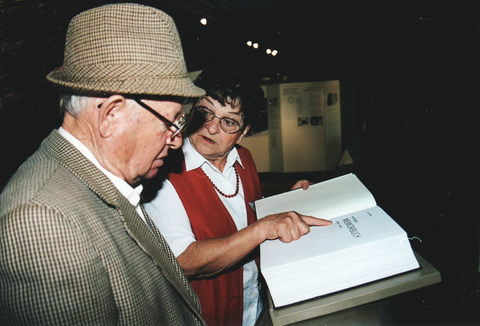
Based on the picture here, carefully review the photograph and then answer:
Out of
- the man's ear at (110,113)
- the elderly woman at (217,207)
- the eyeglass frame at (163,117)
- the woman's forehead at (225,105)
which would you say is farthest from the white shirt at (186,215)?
the man's ear at (110,113)

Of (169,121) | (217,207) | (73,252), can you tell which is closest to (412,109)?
(217,207)

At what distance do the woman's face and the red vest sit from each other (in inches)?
5.1

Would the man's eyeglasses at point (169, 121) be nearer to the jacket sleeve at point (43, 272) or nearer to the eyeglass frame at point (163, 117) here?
the eyeglass frame at point (163, 117)

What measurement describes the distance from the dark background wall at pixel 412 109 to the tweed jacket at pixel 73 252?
432 millimetres

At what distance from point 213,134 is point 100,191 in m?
0.82

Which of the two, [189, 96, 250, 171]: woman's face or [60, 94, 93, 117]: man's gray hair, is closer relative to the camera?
[60, 94, 93, 117]: man's gray hair

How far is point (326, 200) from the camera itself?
3.86ft

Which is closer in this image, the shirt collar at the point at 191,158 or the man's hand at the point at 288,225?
the man's hand at the point at 288,225

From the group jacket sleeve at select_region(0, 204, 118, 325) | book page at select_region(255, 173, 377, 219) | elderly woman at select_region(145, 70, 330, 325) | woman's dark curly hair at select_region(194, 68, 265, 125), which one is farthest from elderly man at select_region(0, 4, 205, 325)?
woman's dark curly hair at select_region(194, 68, 265, 125)

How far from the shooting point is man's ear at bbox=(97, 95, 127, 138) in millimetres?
751

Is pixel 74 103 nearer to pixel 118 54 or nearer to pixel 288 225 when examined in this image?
pixel 118 54

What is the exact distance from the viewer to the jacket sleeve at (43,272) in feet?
1.83

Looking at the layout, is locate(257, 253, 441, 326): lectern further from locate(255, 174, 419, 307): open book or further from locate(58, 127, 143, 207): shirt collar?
locate(58, 127, 143, 207): shirt collar

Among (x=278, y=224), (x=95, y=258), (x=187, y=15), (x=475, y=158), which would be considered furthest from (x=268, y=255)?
(x=187, y=15)
